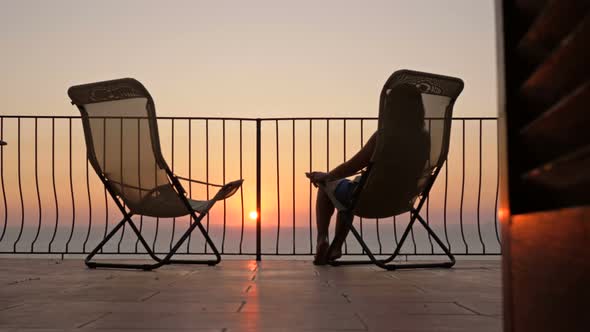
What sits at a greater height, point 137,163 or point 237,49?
point 237,49

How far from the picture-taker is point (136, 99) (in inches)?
165

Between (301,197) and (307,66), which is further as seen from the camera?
(307,66)

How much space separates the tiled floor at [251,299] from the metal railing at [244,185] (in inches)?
50.4

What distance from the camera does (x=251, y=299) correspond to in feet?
8.37

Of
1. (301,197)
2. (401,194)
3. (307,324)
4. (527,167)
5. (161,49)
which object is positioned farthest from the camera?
(161,49)

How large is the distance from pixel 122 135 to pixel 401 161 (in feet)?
5.13

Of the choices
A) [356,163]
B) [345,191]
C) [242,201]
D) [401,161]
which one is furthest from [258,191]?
[401,161]

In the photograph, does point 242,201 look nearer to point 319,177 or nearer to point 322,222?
point 322,222

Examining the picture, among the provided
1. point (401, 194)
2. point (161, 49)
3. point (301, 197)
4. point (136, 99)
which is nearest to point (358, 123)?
point (301, 197)

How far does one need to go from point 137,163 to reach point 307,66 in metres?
4.52

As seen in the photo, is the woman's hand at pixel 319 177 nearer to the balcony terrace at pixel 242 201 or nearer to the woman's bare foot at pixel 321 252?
the woman's bare foot at pixel 321 252

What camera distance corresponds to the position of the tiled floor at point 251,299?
195 centimetres

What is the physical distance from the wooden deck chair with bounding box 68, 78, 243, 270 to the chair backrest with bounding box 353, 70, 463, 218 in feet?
3.32

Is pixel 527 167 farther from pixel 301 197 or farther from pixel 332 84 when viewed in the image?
pixel 332 84
